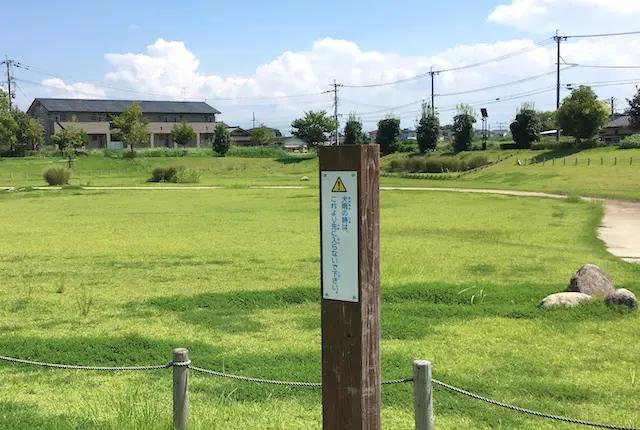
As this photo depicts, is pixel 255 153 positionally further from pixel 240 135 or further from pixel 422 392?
pixel 422 392

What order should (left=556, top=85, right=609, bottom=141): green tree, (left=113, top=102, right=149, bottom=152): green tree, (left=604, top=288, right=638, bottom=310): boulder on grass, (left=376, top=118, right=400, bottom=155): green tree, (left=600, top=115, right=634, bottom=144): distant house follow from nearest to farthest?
(left=604, top=288, right=638, bottom=310): boulder on grass, (left=556, top=85, right=609, bottom=141): green tree, (left=376, top=118, right=400, bottom=155): green tree, (left=600, top=115, right=634, bottom=144): distant house, (left=113, top=102, right=149, bottom=152): green tree

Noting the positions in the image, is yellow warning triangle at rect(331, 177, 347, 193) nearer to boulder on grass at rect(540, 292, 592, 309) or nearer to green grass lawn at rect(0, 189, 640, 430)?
green grass lawn at rect(0, 189, 640, 430)

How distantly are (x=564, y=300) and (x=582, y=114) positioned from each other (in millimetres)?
48961

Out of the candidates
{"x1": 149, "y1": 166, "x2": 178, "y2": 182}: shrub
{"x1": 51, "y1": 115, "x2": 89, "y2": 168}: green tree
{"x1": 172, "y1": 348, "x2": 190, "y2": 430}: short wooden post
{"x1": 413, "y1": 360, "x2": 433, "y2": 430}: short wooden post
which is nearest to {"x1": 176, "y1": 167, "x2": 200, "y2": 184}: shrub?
{"x1": 149, "y1": 166, "x2": 178, "y2": 182}: shrub

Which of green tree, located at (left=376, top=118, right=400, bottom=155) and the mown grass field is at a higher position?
green tree, located at (left=376, top=118, right=400, bottom=155)

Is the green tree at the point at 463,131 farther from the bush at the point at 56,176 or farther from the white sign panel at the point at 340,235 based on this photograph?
the white sign panel at the point at 340,235

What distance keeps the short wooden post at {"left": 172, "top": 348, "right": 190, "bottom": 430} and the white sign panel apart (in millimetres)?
1310

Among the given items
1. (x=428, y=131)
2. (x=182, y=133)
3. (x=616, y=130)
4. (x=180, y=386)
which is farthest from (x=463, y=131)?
(x=180, y=386)

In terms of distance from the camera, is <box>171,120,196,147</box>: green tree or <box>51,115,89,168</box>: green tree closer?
<box>51,115,89,168</box>: green tree

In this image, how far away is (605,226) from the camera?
1983 centimetres

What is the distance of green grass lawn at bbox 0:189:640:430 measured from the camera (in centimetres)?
550

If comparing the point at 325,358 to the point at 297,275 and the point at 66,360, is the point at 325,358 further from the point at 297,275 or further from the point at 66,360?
the point at 297,275

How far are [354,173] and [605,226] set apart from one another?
62.1 feet

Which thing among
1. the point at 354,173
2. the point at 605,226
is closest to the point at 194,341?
the point at 354,173
